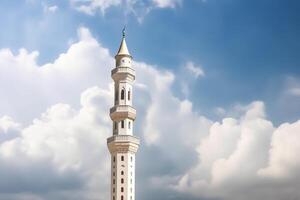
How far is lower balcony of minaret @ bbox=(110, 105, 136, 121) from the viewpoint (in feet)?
290

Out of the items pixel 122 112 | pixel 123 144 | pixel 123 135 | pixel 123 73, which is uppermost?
pixel 123 73

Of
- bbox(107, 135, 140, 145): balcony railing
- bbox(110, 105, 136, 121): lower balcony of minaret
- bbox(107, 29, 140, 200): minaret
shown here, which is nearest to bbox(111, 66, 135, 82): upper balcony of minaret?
bbox(107, 29, 140, 200): minaret

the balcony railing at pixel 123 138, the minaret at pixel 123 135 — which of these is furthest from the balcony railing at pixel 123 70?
the balcony railing at pixel 123 138

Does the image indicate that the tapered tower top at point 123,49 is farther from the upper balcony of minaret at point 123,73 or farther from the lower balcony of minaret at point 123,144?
the lower balcony of minaret at point 123,144

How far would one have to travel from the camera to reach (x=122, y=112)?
290 feet

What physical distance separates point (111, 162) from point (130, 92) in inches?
470

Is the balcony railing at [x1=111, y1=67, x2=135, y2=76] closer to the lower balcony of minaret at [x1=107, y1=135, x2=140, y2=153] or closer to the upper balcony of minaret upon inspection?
the upper balcony of minaret

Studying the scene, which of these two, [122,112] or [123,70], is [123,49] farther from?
[122,112]

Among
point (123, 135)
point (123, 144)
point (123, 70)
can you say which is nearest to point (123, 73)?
point (123, 70)

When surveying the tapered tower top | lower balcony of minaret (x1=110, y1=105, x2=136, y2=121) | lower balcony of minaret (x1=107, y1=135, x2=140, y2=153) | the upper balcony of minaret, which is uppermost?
the tapered tower top

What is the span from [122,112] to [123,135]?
410cm

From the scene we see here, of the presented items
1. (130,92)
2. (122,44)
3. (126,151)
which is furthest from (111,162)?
(122,44)

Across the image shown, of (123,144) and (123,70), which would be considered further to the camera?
(123,70)

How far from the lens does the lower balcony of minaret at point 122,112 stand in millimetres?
88375
